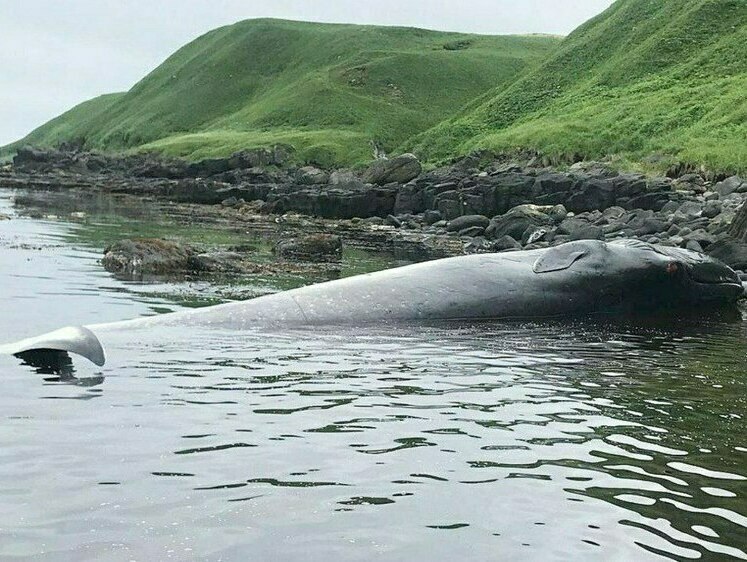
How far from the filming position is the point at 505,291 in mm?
13906

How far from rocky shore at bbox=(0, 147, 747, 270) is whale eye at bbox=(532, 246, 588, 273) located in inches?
246

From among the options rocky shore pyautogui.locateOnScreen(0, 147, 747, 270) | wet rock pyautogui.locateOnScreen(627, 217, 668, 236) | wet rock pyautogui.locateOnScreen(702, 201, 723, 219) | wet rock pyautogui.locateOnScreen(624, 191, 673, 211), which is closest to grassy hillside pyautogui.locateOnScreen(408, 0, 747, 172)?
rocky shore pyautogui.locateOnScreen(0, 147, 747, 270)

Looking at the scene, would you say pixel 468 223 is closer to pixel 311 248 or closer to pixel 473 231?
pixel 473 231

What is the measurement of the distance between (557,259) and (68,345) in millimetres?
7574

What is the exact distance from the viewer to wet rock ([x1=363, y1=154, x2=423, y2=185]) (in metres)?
56.4

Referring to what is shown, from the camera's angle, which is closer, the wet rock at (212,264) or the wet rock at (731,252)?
the wet rock at (731,252)

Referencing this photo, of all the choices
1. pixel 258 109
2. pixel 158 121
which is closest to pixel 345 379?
pixel 258 109

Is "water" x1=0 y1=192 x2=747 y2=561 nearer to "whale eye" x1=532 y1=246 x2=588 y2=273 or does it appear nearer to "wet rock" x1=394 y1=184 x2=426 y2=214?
"whale eye" x1=532 y1=246 x2=588 y2=273

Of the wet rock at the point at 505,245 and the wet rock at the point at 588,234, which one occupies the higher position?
the wet rock at the point at 588,234

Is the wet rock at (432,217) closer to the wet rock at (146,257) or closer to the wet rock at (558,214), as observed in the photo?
the wet rock at (558,214)

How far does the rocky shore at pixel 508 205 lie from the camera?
1086 inches

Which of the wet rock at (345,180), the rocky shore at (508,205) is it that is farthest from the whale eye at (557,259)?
the wet rock at (345,180)

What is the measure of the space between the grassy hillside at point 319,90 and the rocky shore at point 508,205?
4166 cm

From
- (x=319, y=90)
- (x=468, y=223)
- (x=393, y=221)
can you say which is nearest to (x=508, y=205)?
(x=468, y=223)
